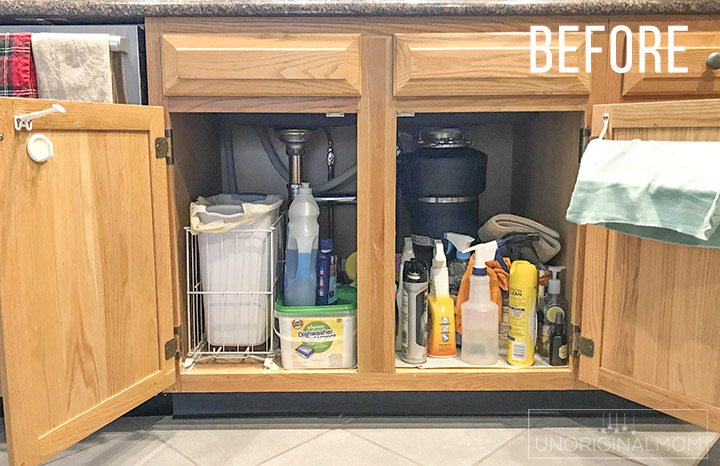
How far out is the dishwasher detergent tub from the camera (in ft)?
4.46

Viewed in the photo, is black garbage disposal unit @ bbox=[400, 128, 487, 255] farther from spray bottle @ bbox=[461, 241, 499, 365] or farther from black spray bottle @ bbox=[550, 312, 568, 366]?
black spray bottle @ bbox=[550, 312, 568, 366]

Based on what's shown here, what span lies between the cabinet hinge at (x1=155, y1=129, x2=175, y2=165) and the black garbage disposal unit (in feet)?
2.19

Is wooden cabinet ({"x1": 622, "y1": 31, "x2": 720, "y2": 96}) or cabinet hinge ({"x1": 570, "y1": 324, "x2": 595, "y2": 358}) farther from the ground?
wooden cabinet ({"x1": 622, "y1": 31, "x2": 720, "y2": 96})

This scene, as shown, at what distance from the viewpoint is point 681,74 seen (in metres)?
1.24

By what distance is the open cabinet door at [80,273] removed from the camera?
3.10 feet

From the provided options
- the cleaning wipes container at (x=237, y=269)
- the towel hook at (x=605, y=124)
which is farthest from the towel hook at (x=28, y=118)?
the towel hook at (x=605, y=124)

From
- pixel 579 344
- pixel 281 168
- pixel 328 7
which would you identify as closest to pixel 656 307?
pixel 579 344

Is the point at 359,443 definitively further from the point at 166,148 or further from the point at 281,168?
the point at 281,168

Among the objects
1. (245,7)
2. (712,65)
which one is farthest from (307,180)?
(712,65)

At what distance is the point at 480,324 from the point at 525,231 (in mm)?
291

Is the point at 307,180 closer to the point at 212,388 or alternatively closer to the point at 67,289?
the point at 212,388

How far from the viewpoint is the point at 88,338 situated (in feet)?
3.55

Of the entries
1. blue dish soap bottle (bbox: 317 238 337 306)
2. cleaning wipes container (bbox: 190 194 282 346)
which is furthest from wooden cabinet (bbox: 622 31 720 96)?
cleaning wipes container (bbox: 190 194 282 346)

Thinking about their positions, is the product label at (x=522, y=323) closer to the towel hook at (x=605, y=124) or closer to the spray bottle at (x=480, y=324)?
the spray bottle at (x=480, y=324)
